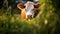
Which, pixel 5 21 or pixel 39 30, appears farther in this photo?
pixel 5 21

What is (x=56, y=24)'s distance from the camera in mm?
757

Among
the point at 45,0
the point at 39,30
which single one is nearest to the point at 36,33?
the point at 39,30

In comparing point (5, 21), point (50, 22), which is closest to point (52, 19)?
point (50, 22)

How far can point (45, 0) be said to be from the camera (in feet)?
2.63

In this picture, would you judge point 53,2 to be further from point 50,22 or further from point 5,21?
point 5,21

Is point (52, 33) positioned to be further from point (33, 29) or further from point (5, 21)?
point (5, 21)

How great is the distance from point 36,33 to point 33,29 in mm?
20

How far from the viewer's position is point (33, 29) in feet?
2.55

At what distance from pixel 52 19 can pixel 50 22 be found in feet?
0.04

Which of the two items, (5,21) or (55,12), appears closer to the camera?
(55,12)

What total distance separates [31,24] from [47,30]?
7 centimetres

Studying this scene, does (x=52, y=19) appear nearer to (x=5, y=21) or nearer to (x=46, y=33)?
(x=46, y=33)

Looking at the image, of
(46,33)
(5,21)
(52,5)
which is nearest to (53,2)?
(52,5)

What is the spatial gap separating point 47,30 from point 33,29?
1.9 inches
